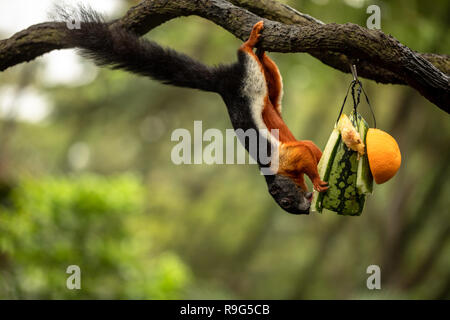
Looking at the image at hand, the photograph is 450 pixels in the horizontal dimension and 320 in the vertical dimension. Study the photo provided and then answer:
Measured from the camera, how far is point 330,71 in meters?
6.34

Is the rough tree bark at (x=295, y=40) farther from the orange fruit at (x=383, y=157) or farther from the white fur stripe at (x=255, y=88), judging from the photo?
the orange fruit at (x=383, y=157)

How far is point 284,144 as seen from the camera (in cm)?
196

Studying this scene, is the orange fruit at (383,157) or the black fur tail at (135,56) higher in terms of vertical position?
the black fur tail at (135,56)

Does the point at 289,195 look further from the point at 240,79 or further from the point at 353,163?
the point at 240,79

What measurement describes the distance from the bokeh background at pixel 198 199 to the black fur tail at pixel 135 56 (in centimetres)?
23

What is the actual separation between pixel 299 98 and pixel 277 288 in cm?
484

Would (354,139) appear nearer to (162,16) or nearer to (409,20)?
(162,16)

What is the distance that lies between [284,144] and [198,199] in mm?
9081

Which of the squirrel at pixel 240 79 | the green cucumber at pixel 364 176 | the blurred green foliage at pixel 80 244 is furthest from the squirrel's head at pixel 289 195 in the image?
the blurred green foliage at pixel 80 244

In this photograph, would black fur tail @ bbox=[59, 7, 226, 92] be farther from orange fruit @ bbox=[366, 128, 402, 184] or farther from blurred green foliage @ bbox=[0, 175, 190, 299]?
blurred green foliage @ bbox=[0, 175, 190, 299]

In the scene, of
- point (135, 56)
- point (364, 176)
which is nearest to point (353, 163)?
point (364, 176)

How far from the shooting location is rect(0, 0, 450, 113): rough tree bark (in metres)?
1.79

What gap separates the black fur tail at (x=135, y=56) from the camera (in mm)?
2166
